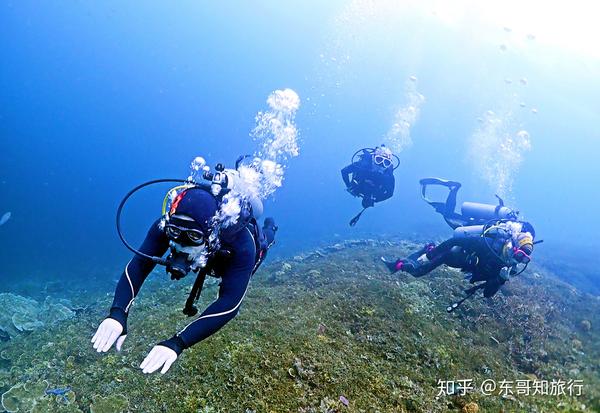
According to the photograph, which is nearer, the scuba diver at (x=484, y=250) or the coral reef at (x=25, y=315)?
the scuba diver at (x=484, y=250)

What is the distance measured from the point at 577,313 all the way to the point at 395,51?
14847 centimetres

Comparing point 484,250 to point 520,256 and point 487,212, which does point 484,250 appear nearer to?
point 520,256

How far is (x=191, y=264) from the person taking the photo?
379cm

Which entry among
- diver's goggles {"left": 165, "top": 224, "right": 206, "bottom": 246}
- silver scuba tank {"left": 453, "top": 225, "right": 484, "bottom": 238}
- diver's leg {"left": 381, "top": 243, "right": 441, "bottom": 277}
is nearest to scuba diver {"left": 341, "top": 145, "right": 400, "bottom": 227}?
diver's leg {"left": 381, "top": 243, "right": 441, "bottom": 277}

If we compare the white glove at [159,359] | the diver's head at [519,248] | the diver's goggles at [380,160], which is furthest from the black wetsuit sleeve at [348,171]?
the white glove at [159,359]

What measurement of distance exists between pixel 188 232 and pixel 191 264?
0.36 metres

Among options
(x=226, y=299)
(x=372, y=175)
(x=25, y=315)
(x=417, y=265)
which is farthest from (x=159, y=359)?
(x=25, y=315)

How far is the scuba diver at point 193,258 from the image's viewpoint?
3602 millimetres

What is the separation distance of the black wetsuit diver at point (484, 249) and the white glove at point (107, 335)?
792 cm

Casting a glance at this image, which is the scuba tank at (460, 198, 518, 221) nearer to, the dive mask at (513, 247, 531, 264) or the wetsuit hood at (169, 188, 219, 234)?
the dive mask at (513, 247, 531, 264)

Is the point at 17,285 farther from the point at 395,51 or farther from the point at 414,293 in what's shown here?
the point at 395,51

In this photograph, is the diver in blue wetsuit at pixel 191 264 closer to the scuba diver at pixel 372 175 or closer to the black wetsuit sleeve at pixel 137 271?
the black wetsuit sleeve at pixel 137 271

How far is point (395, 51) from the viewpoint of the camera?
145875 millimetres

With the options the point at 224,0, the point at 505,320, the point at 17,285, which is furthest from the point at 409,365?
the point at 224,0
